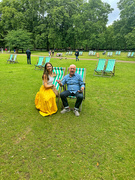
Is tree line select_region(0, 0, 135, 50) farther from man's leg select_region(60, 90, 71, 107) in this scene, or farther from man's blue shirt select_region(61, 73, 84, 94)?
man's leg select_region(60, 90, 71, 107)

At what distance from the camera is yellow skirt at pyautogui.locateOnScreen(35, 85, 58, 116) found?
11.8 feet

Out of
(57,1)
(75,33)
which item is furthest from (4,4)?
(75,33)

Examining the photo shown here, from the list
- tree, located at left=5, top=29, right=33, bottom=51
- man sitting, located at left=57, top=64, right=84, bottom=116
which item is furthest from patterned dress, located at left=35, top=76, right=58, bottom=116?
tree, located at left=5, top=29, right=33, bottom=51

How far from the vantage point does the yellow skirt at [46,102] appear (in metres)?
3.61

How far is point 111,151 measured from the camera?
249 centimetres

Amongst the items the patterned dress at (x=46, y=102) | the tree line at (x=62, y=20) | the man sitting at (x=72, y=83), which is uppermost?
the tree line at (x=62, y=20)

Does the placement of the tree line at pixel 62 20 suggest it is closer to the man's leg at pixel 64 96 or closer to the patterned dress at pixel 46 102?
the patterned dress at pixel 46 102

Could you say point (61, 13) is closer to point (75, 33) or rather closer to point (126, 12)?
point (75, 33)

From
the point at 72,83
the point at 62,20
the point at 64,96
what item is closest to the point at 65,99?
the point at 64,96

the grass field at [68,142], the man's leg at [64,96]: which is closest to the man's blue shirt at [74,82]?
the man's leg at [64,96]

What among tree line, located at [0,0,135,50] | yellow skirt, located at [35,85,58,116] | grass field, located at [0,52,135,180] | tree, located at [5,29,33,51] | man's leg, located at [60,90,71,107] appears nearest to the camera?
grass field, located at [0,52,135,180]

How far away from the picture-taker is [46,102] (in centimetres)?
359

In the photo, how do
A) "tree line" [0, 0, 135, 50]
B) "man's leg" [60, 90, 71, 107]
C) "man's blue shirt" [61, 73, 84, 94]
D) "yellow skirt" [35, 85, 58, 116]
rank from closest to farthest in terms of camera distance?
"yellow skirt" [35, 85, 58, 116] → "man's leg" [60, 90, 71, 107] → "man's blue shirt" [61, 73, 84, 94] → "tree line" [0, 0, 135, 50]

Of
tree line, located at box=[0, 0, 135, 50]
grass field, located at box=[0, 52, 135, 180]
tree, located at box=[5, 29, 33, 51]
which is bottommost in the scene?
grass field, located at box=[0, 52, 135, 180]
